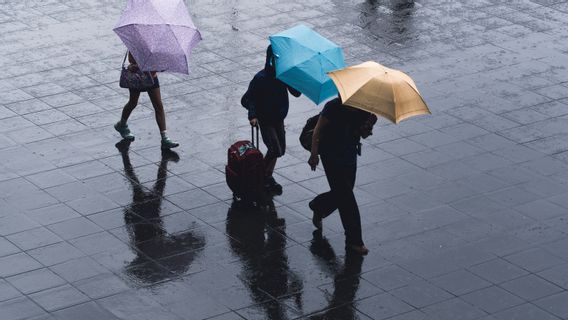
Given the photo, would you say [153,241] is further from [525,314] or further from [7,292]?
[525,314]

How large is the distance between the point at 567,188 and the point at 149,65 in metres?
4.66

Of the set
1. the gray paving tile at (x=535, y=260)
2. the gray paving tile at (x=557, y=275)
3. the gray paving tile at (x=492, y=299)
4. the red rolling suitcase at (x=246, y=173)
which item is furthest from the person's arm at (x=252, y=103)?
the gray paving tile at (x=557, y=275)

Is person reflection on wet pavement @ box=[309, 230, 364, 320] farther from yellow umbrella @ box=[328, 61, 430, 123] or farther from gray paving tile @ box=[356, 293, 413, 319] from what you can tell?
yellow umbrella @ box=[328, 61, 430, 123]

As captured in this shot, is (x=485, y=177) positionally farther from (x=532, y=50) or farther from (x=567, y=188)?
(x=532, y=50)

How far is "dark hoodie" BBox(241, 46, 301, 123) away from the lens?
12.4 metres

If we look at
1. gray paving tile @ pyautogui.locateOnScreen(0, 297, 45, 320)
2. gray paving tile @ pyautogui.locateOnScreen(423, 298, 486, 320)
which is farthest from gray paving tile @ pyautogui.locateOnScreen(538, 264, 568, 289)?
gray paving tile @ pyautogui.locateOnScreen(0, 297, 45, 320)

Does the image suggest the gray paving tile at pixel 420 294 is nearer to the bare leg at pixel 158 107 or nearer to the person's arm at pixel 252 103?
the person's arm at pixel 252 103

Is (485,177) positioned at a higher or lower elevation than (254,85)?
lower

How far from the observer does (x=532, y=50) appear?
58.5 feet

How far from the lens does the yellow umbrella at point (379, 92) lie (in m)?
11.0

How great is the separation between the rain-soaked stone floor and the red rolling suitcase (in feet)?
0.68

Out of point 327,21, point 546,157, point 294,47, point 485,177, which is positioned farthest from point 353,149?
point 327,21

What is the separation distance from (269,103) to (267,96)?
8 centimetres

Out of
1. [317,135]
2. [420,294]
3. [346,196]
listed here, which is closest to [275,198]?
[346,196]
